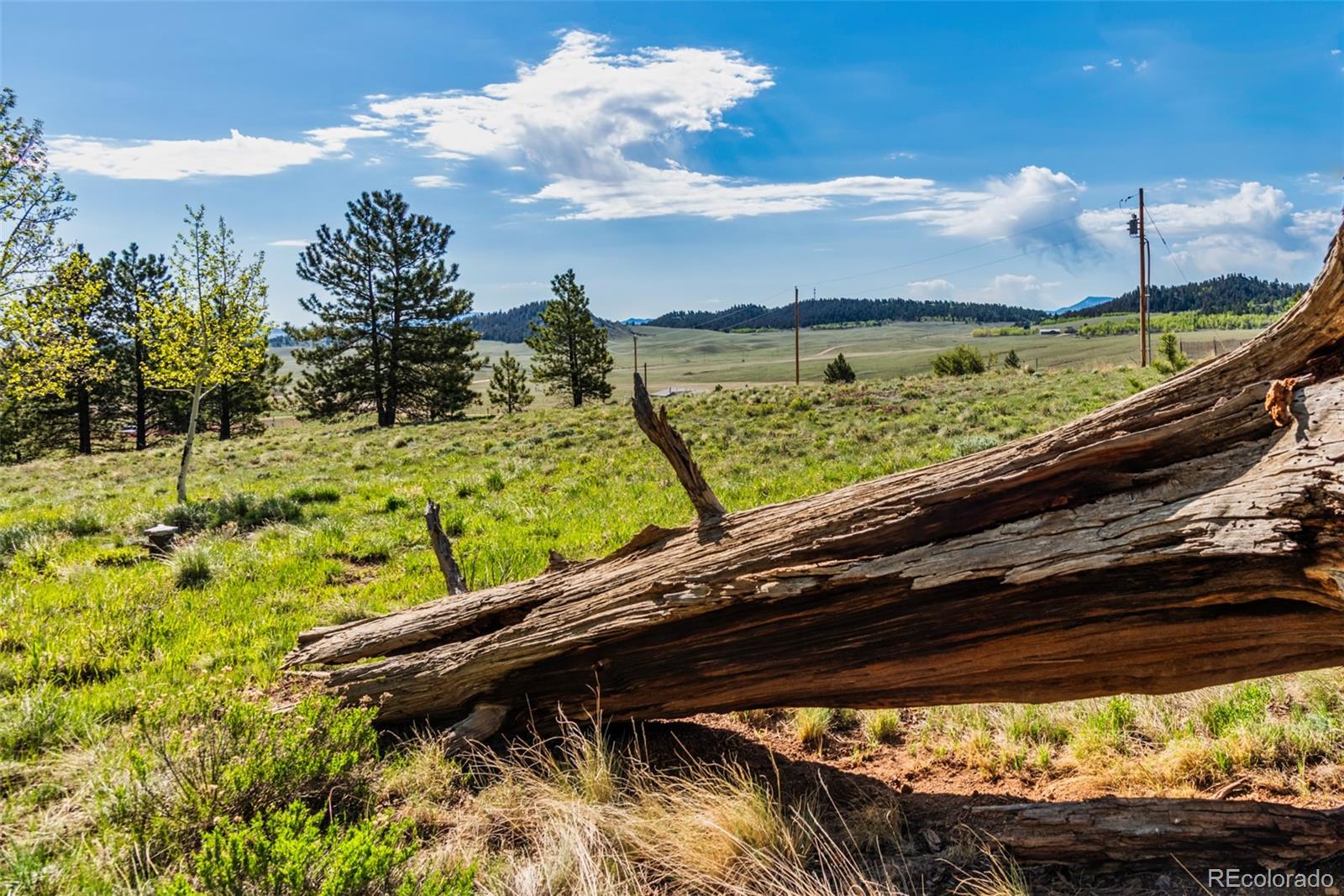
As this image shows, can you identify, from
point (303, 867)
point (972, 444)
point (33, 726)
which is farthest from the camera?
point (972, 444)

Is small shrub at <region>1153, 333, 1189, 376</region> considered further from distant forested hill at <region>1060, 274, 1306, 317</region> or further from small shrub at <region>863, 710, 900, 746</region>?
distant forested hill at <region>1060, 274, 1306, 317</region>

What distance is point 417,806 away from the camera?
4.10 meters

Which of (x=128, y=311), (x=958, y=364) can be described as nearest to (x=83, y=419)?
(x=128, y=311)

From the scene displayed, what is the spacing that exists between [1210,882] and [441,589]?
6.84 metres

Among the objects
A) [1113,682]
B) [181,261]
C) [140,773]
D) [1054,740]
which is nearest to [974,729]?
[1054,740]

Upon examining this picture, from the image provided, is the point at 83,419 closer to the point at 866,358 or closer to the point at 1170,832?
the point at 1170,832

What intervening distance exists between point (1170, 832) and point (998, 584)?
1217mm

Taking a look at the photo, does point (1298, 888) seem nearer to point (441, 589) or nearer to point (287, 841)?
point (287, 841)

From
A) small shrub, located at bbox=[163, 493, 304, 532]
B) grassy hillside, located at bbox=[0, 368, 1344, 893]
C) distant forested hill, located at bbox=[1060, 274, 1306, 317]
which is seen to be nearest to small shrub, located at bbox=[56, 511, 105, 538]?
small shrub, located at bbox=[163, 493, 304, 532]

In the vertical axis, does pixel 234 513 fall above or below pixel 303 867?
below

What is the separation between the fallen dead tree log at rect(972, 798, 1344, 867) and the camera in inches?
119

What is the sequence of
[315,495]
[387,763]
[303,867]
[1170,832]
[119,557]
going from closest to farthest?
[303,867] → [1170,832] → [387,763] → [119,557] → [315,495]

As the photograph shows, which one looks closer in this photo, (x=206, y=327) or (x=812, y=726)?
(x=812, y=726)

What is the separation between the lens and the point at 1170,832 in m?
3.21
